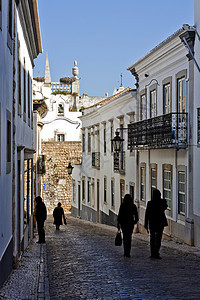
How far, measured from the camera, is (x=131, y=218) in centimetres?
1166

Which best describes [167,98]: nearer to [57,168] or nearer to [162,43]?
[162,43]

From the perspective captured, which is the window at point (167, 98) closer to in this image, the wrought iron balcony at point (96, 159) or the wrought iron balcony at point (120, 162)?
the wrought iron balcony at point (120, 162)

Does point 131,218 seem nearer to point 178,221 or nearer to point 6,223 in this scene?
point 6,223

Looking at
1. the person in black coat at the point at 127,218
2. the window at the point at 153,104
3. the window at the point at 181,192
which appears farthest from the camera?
the window at the point at 153,104

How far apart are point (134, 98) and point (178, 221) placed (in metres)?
8.04

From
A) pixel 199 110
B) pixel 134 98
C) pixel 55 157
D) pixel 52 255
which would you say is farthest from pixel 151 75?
pixel 55 157

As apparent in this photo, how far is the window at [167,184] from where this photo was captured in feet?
58.1

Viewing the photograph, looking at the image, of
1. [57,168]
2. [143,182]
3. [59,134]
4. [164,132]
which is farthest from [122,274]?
[59,134]

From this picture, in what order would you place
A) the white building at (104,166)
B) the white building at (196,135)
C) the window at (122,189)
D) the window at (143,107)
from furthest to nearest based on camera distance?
the window at (122,189), the white building at (104,166), the window at (143,107), the white building at (196,135)

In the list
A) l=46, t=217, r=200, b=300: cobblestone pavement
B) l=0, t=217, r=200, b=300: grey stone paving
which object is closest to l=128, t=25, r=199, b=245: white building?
l=46, t=217, r=200, b=300: cobblestone pavement

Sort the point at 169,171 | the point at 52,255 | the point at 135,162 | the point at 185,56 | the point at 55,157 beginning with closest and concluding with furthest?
the point at 52,255 → the point at 185,56 → the point at 169,171 → the point at 135,162 → the point at 55,157

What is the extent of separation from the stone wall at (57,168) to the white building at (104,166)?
4.49 ft

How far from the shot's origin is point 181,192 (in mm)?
16562

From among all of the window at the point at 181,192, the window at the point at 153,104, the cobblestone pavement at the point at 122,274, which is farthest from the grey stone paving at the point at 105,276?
the window at the point at 153,104
